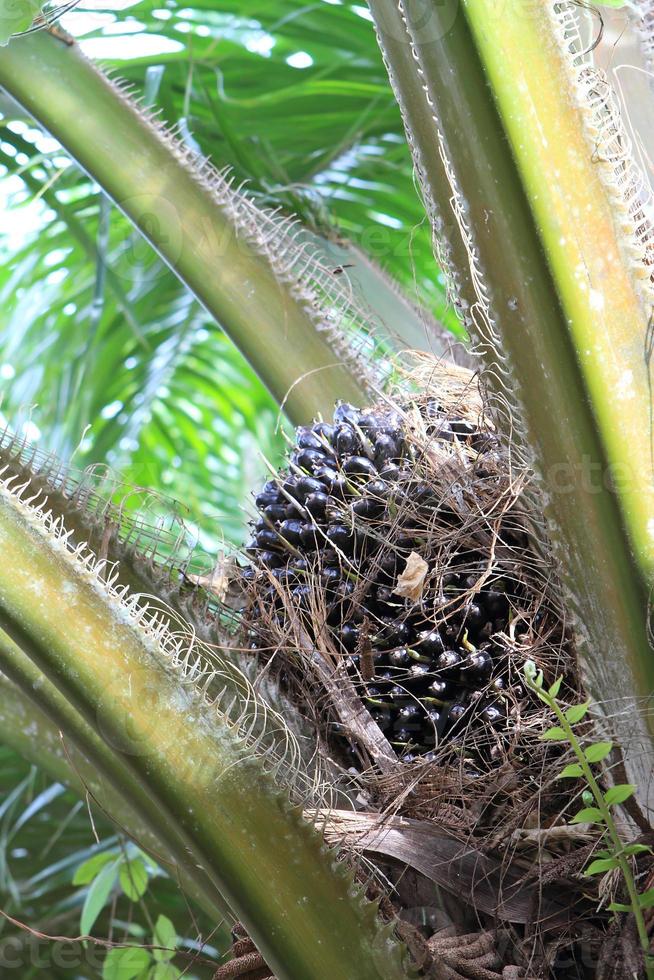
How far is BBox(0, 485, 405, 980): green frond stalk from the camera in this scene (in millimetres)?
778

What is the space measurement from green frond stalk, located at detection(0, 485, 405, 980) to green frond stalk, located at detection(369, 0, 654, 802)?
0.30m

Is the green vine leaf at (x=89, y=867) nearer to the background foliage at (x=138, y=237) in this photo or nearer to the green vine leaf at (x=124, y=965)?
the green vine leaf at (x=124, y=965)

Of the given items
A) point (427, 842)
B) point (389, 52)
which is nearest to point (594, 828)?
point (427, 842)

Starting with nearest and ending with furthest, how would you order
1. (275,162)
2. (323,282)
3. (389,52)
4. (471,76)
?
(471,76)
(389,52)
(323,282)
(275,162)

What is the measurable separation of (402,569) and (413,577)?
62 mm

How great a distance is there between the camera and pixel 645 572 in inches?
31.7

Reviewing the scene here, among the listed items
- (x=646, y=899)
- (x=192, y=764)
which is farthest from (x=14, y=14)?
(x=646, y=899)

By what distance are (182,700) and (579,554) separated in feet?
1.19

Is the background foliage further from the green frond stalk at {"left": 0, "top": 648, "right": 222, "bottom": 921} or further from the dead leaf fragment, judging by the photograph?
the dead leaf fragment

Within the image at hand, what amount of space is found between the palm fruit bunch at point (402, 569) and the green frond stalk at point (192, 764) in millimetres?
188

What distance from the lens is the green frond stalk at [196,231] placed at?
1.36 m

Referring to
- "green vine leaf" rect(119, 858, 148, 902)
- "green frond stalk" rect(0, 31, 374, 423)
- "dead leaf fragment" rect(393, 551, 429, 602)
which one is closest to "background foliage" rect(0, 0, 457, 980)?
"green frond stalk" rect(0, 31, 374, 423)

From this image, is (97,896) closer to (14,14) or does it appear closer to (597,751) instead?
(597,751)

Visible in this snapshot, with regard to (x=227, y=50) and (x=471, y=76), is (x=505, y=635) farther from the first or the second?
(x=227, y=50)
